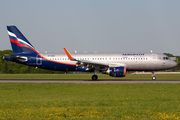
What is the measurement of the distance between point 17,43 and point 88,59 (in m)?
11.8

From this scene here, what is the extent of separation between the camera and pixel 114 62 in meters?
37.3

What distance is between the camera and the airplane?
37.0 meters

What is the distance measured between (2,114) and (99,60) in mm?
26953

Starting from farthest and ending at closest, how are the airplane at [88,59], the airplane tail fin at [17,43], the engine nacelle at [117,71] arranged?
1. the airplane tail fin at [17,43]
2. the airplane at [88,59]
3. the engine nacelle at [117,71]

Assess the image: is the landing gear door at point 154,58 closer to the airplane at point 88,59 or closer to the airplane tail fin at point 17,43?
the airplane at point 88,59

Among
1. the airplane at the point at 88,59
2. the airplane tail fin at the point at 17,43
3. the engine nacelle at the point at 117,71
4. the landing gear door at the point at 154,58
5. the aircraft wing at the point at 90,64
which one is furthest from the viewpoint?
the airplane tail fin at the point at 17,43

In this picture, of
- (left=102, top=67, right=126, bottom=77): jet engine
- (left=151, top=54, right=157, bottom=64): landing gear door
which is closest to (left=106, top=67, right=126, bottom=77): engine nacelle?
(left=102, top=67, right=126, bottom=77): jet engine

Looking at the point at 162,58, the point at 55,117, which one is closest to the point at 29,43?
the point at 162,58

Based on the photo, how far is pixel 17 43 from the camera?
1566 inches

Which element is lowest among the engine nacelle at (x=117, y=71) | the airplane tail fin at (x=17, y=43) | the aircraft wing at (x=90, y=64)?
the engine nacelle at (x=117, y=71)

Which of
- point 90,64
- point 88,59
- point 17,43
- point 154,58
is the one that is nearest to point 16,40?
point 17,43

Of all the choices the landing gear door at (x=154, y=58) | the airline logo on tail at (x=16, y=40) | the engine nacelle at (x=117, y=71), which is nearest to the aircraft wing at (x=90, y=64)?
the engine nacelle at (x=117, y=71)

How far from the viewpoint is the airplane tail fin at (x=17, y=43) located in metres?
39.8

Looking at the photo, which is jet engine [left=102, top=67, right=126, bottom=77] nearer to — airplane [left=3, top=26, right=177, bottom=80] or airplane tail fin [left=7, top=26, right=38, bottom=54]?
airplane [left=3, top=26, right=177, bottom=80]
